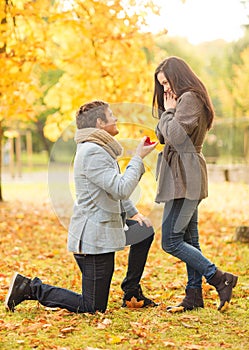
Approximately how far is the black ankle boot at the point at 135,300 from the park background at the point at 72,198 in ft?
0.29

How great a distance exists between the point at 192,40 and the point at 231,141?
2327 centimetres

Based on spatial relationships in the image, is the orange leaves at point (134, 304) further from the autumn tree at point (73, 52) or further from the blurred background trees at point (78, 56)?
the autumn tree at point (73, 52)

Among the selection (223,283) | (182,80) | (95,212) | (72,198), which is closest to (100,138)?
(95,212)

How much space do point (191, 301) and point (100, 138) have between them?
4.24 feet

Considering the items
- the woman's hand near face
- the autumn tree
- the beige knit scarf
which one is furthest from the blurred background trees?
the beige knit scarf

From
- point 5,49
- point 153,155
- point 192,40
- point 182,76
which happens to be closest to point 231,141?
point 5,49

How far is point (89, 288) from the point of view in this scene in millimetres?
3805

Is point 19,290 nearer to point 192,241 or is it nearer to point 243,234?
point 192,241

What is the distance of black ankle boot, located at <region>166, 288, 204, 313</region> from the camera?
402 cm

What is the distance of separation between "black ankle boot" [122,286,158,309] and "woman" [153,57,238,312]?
23 cm

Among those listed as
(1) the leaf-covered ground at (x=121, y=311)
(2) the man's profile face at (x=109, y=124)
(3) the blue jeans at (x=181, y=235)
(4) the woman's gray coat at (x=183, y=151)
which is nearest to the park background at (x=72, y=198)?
(1) the leaf-covered ground at (x=121, y=311)

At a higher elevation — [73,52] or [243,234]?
[73,52]

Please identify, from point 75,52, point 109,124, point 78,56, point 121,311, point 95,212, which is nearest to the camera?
point 95,212

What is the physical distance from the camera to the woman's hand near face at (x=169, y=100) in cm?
394
